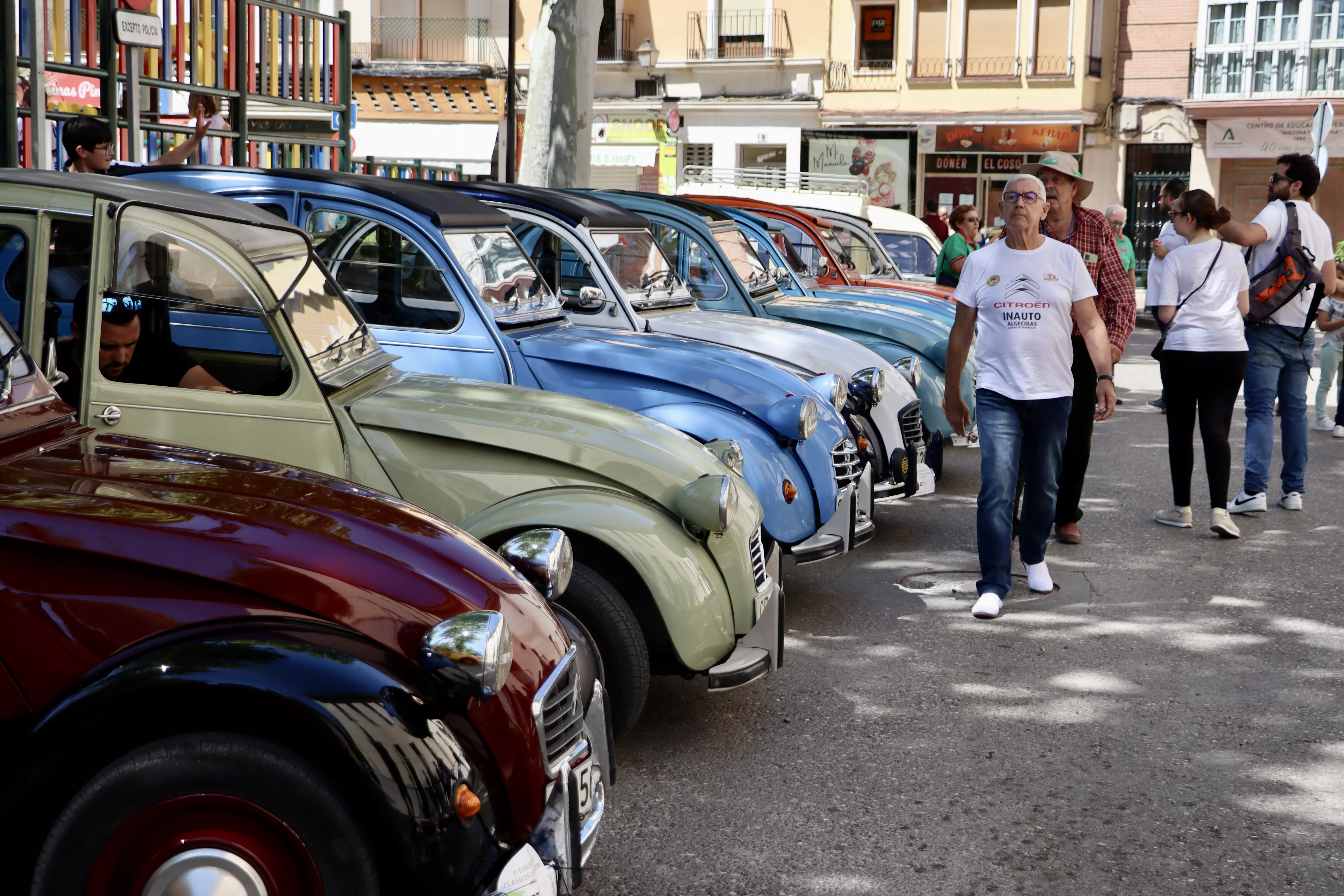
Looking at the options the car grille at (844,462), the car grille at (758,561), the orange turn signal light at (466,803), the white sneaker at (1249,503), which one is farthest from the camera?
the white sneaker at (1249,503)

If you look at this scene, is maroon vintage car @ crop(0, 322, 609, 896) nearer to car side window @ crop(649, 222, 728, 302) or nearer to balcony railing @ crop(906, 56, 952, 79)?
car side window @ crop(649, 222, 728, 302)

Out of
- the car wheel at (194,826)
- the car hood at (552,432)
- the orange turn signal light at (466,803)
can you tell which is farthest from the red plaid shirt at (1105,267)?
the car wheel at (194,826)

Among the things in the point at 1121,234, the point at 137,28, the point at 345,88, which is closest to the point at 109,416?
the point at 137,28

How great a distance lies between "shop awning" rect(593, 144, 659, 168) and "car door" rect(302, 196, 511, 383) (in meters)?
30.7

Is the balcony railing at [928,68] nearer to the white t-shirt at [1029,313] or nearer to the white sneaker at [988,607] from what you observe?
the white t-shirt at [1029,313]

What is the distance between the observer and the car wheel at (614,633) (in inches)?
170

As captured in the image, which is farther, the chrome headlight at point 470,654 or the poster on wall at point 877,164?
the poster on wall at point 877,164

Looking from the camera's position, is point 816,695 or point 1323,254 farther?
point 1323,254

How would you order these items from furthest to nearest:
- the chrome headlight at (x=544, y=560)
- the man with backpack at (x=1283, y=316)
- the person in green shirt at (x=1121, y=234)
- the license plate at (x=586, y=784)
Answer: the person in green shirt at (x=1121, y=234) → the man with backpack at (x=1283, y=316) → the chrome headlight at (x=544, y=560) → the license plate at (x=586, y=784)

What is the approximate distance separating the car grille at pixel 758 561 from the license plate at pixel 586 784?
5.08 feet

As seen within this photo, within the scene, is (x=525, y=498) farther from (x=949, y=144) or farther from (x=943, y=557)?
(x=949, y=144)

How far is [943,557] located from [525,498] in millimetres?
3705

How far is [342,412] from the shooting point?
4.43m

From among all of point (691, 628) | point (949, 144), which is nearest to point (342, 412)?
point (691, 628)
